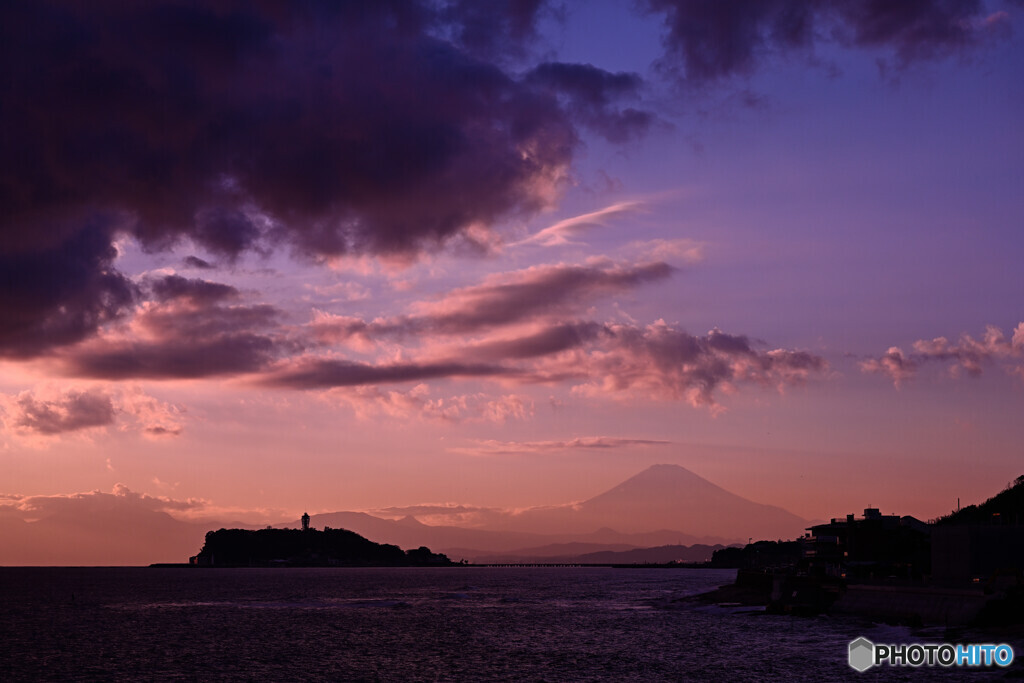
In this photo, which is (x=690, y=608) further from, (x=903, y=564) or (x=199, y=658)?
(x=199, y=658)

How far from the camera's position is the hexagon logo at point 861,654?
78.1 metres

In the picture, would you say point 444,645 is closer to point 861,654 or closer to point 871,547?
point 861,654

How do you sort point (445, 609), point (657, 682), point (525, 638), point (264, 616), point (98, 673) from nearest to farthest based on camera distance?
point (657, 682) < point (98, 673) < point (525, 638) < point (264, 616) < point (445, 609)

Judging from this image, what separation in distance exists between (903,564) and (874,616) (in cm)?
4066

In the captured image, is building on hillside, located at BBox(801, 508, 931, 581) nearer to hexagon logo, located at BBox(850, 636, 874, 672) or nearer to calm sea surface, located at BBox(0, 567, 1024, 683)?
Result: calm sea surface, located at BBox(0, 567, 1024, 683)

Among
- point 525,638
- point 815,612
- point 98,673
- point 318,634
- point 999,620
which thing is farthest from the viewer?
point 815,612

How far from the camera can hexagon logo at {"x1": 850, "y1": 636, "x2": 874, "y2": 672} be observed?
78125 millimetres

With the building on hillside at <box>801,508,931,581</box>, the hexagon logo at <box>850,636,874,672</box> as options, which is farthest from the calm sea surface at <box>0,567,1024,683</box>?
the building on hillside at <box>801,508,931,581</box>

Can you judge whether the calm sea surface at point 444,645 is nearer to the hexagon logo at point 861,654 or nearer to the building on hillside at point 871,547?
the hexagon logo at point 861,654

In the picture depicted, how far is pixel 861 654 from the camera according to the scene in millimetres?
83000

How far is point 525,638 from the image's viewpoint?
110 meters

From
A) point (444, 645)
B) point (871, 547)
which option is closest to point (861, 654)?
point (444, 645)

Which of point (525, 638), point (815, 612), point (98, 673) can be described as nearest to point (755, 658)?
point (525, 638)

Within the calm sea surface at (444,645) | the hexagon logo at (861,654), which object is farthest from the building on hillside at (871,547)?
the hexagon logo at (861,654)
